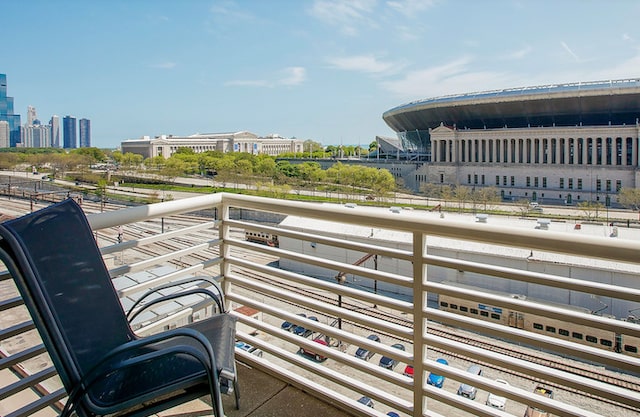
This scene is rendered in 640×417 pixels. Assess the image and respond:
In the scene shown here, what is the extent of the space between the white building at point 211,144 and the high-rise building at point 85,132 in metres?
5.71

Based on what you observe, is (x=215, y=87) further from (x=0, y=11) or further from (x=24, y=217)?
(x=24, y=217)

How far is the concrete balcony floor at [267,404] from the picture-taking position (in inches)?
71.8

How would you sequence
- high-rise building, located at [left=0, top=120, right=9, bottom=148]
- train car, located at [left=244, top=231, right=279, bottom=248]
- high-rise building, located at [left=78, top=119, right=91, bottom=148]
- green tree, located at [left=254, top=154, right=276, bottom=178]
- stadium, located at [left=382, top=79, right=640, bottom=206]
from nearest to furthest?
train car, located at [left=244, top=231, right=279, bottom=248], high-rise building, located at [left=0, top=120, right=9, bottom=148], stadium, located at [left=382, top=79, right=640, bottom=206], green tree, located at [left=254, top=154, right=276, bottom=178], high-rise building, located at [left=78, top=119, right=91, bottom=148]

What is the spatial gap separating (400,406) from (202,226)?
53.1 inches

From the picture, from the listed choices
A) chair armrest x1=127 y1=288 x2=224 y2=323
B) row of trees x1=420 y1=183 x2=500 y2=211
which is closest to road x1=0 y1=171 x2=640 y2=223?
row of trees x1=420 y1=183 x2=500 y2=211

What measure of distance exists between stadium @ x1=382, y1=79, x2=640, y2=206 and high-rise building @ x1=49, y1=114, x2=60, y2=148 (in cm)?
3771

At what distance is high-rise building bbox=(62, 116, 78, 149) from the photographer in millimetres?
57531

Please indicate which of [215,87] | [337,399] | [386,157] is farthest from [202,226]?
[386,157]

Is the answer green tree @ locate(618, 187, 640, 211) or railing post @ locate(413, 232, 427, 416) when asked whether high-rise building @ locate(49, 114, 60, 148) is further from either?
green tree @ locate(618, 187, 640, 211)

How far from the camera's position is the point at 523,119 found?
39.4m

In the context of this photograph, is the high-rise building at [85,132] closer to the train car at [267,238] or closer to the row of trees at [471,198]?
the row of trees at [471,198]

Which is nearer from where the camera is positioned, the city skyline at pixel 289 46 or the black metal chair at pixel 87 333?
the black metal chair at pixel 87 333

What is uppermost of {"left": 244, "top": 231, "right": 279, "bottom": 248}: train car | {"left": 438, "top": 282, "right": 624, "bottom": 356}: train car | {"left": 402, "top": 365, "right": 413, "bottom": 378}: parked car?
{"left": 244, "top": 231, "right": 279, "bottom": 248}: train car

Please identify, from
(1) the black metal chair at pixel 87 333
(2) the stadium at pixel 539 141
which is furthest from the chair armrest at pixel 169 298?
(2) the stadium at pixel 539 141
